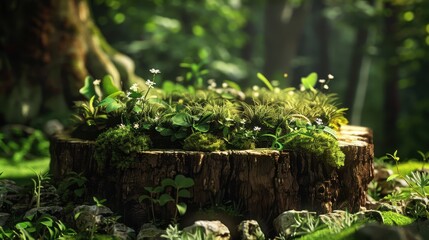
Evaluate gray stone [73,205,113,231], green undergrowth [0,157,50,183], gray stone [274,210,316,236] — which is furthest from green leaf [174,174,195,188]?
green undergrowth [0,157,50,183]

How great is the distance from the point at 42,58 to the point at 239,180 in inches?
254

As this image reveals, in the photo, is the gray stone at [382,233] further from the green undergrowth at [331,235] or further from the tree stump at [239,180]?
the tree stump at [239,180]

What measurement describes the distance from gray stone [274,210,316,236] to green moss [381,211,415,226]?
76 cm

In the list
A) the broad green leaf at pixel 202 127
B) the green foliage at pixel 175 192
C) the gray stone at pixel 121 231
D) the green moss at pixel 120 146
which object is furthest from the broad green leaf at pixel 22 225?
the broad green leaf at pixel 202 127

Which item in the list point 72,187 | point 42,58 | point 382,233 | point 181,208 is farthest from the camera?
point 42,58

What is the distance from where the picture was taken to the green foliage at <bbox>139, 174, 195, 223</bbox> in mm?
4684

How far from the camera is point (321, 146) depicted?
Answer: 5.07 meters

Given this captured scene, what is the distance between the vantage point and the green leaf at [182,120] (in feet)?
17.0

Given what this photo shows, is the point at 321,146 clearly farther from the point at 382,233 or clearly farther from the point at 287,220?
the point at 382,233

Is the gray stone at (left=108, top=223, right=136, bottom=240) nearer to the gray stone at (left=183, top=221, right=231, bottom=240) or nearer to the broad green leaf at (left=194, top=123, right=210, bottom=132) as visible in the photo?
the gray stone at (left=183, top=221, right=231, bottom=240)

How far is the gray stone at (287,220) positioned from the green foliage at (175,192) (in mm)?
827

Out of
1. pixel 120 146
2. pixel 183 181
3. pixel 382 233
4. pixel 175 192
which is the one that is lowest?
pixel 382 233

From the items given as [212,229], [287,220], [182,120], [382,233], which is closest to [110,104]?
[182,120]

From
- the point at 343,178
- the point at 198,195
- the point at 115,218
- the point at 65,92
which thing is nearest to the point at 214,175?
the point at 198,195
